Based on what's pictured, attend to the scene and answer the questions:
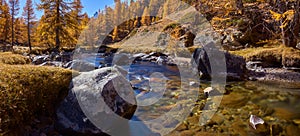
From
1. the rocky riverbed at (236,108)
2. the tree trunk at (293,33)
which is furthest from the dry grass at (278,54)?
the rocky riverbed at (236,108)

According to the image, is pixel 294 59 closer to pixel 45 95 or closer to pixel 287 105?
pixel 287 105

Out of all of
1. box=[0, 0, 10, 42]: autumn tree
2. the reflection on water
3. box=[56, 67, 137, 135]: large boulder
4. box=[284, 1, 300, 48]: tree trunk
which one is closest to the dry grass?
box=[284, 1, 300, 48]: tree trunk

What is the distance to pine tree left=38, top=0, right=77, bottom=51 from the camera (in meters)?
22.0

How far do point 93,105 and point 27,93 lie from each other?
1.14 m

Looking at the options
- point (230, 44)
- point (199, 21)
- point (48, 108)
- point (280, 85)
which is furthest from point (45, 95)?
point (199, 21)

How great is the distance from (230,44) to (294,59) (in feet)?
42.9

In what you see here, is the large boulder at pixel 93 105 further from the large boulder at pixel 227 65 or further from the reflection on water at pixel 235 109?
the large boulder at pixel 227 65

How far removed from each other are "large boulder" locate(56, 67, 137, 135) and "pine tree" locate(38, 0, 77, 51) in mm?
20242

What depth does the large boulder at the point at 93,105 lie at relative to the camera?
3887 millimetres

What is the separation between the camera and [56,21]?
22266 mm

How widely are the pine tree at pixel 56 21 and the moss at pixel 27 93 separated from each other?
65.0ft

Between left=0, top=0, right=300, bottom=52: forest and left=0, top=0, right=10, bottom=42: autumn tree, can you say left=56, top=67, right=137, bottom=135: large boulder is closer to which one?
left=0, top=0, right=300, bottom=52: forest

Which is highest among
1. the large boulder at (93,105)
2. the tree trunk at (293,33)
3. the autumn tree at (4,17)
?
the autumn tree at (4,17)

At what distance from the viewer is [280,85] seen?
8125 millimetres
